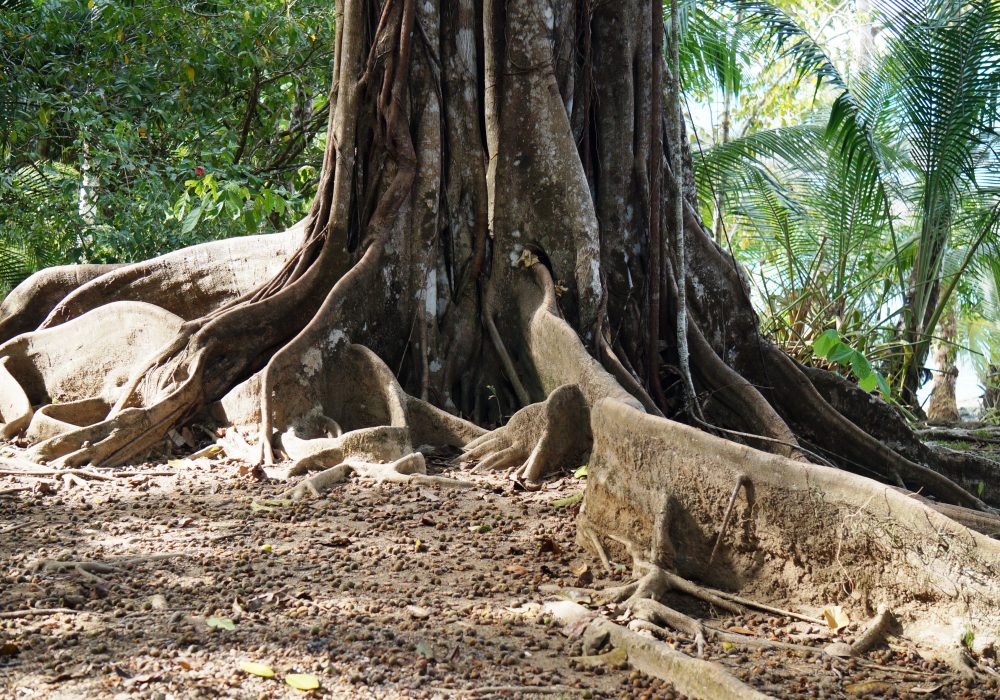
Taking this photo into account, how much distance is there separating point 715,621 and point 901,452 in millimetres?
3333

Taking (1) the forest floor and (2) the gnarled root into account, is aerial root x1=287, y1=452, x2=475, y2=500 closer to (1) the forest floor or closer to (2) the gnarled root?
(1) the forest floor

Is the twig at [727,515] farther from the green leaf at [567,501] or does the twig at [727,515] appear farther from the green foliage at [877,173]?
the green foliage at [877,173]

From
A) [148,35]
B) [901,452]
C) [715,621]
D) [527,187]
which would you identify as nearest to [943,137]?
[901,452]

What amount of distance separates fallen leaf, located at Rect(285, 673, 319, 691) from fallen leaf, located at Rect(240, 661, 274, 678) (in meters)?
0.06

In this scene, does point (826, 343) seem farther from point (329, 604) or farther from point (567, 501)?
point (329, 604)

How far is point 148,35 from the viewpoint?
938 cm

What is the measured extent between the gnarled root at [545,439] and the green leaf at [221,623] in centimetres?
182

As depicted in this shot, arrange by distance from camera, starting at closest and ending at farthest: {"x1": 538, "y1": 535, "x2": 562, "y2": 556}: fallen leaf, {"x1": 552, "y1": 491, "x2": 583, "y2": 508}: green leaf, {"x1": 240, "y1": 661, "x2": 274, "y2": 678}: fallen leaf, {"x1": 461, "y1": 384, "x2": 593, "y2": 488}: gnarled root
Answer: {"x1": 240, "y1": 661, "x2": 274, "y2": 678}: fallen leaf, {"x1": 538, "y1": 535, "x2": 562, "y2": 556}: fallen leaf, {"x1": 552, "y1": 491, "x2": 583, "y2": 508}: green leaf, {"x1": 461, "y1": 384, "x2": 593, "y2": 488}: gnarled root

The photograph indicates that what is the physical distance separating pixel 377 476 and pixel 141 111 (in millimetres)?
6632

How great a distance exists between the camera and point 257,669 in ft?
8.62

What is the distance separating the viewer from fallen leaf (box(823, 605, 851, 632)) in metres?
3.08

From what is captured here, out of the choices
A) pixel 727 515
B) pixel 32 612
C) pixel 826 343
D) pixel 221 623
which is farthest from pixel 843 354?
pixel 32 612

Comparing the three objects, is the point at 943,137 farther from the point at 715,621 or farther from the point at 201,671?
the point at 201,671

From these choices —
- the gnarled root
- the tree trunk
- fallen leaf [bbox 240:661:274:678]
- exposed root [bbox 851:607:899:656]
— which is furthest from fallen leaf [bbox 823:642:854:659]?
the tree trunk
